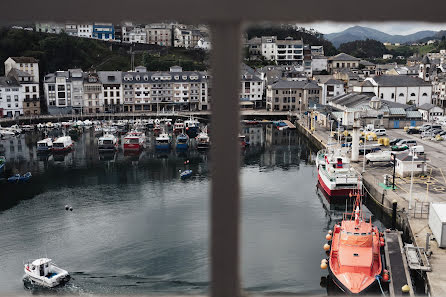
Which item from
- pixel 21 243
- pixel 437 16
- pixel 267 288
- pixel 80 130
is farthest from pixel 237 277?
pixel 80 130

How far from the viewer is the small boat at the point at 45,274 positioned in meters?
5.47

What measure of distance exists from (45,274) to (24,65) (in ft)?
57.6

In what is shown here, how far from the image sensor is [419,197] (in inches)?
294

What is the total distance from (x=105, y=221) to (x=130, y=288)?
91.3 inches

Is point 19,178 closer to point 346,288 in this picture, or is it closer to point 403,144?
point 346,288

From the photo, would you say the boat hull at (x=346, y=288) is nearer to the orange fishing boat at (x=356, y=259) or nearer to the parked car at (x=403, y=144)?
the orange fishing boat at (x=356, y=259)

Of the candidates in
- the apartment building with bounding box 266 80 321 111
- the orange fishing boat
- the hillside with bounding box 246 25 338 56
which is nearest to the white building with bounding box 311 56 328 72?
the hillside with bounding box 246 25 338 56

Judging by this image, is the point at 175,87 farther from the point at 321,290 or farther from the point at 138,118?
the point at 321,290

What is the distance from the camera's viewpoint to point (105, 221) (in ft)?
24.1

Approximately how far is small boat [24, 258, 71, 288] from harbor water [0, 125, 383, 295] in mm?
142

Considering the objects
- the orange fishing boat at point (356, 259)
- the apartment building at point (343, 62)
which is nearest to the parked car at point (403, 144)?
the orange fishing boat at point (356, 259)

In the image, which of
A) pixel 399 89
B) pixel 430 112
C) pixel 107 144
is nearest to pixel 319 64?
pixel 399 89

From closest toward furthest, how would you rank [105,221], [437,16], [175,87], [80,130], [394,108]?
[437,16] → [105,221] → [394,108] → [80,130] → [175,87]

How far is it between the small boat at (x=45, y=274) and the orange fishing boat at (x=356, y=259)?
3115 millimetres
